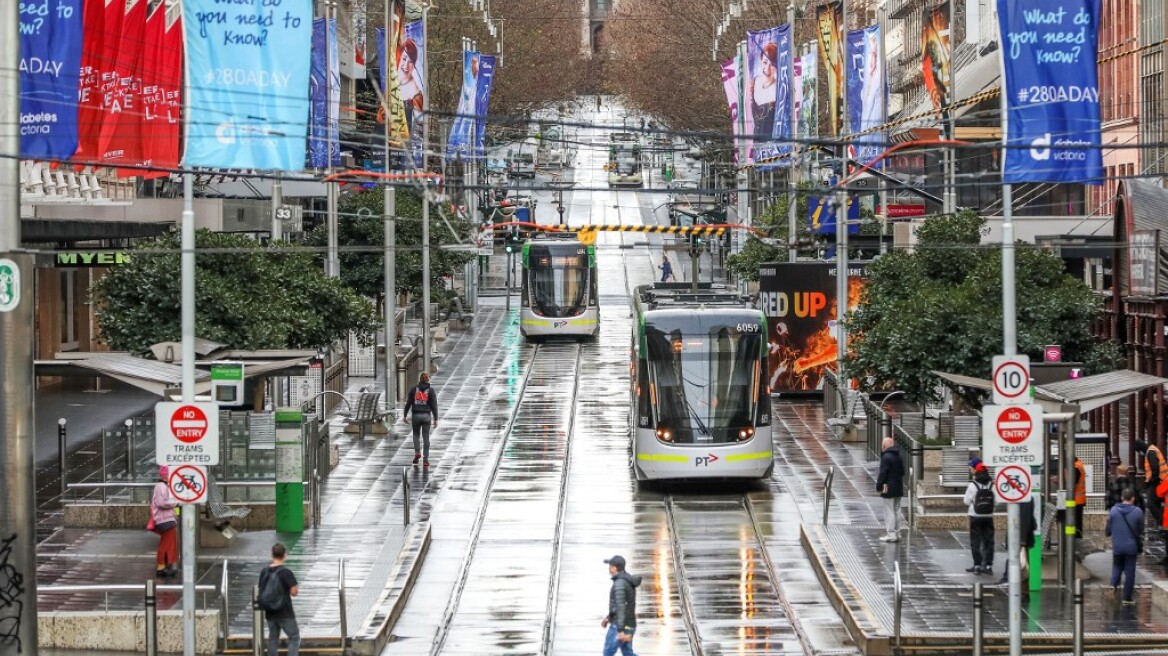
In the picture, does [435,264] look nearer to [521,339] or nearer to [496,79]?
[521,339]

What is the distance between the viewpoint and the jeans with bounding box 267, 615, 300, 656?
19.2 meters

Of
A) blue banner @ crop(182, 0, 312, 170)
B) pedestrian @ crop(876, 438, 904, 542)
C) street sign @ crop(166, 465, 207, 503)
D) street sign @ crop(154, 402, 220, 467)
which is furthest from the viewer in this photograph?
pedestrian @ crop(876, 438, 904, 542)

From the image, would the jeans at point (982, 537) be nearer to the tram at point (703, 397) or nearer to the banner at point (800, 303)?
the tram at point (703, 397)

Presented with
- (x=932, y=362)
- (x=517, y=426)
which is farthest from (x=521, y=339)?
(x=932, y=362)

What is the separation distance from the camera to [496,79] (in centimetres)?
Answer: 9881

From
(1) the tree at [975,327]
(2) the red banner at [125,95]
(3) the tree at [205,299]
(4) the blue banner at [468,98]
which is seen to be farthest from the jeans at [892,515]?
(4) the blue banner at [468,98]

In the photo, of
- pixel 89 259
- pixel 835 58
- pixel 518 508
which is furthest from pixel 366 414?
pixel 835 58

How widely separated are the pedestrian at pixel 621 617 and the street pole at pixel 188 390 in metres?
4.15

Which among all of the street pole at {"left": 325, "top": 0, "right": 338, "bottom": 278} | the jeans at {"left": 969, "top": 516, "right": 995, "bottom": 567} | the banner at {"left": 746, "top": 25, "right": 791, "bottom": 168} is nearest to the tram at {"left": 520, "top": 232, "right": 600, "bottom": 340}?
the banner at {"left": 746, "top": 25, "right": 791, "bottom": 168}

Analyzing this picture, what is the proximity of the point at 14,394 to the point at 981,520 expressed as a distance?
12610 millimetres

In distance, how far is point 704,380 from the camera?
32.2 m

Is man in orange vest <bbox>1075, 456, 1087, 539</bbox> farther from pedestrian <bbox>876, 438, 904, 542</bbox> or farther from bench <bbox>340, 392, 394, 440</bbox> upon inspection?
bench <bbox>340, 392, 394, 440</bbox>

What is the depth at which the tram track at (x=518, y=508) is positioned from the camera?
22.4 m

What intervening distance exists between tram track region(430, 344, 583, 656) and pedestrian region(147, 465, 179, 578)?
12.0 ft
